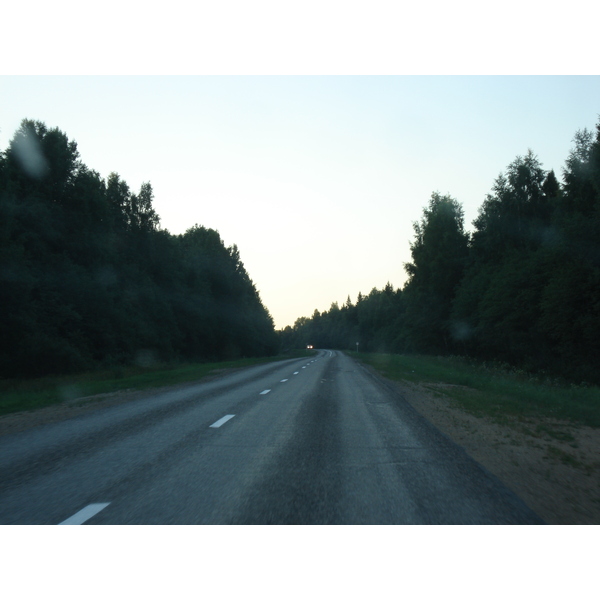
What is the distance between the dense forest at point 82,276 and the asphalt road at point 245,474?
18.8 metres

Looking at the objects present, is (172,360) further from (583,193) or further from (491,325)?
(583,193)

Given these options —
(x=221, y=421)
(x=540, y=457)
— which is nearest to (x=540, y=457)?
(x=540, y=457)

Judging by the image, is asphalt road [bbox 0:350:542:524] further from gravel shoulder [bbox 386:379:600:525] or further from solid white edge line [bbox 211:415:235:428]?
gravel shoulder [bbox 386:379:600:525]

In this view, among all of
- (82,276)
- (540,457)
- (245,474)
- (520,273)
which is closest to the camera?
(245,474)

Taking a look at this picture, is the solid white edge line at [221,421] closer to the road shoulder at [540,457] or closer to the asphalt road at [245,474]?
the asphalt road at [245,474]

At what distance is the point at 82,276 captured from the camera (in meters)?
36.4

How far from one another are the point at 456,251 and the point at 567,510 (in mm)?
59737

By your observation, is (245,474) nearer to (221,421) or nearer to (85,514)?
(85,514)

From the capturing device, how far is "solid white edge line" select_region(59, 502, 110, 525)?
4.47 metres

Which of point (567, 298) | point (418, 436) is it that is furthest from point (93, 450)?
point (567, 298)

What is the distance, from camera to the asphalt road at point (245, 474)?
4.79 m

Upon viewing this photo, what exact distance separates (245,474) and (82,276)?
111ft

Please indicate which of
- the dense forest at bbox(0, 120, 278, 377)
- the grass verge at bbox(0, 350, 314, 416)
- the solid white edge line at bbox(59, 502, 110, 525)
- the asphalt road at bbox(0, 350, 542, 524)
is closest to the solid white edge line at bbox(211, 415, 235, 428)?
the asphalt road at bbox(0, 350, 542, 524)

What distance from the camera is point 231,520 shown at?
181 inches
